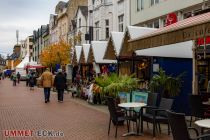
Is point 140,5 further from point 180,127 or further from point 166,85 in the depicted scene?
point 180,127

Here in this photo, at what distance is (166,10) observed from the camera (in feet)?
74.5

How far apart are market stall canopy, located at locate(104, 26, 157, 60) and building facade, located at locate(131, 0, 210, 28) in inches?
142

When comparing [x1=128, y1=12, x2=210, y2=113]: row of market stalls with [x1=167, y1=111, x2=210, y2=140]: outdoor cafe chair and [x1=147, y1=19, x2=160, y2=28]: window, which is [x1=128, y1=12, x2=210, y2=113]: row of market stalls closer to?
[x1=167, y1=111, x2=210, y2=140]: outdoor cafe chair

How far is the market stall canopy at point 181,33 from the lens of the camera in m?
7.72

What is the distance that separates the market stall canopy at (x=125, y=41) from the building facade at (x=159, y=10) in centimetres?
359

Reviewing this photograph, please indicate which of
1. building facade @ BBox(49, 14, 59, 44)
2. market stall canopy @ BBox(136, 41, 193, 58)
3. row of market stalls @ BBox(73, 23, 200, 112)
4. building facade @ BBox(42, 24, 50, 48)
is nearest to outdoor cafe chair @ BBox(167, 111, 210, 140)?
row of market stalls @ BBox(73, 23, 200, 112)

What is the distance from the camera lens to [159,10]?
2356 centimetres

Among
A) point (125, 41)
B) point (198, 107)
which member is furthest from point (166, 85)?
point (125, 41)

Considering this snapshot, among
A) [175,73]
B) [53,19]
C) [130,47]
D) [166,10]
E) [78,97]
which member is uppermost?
[53,19]

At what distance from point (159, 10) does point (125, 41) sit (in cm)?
671

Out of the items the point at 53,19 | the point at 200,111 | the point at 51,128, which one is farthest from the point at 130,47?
the point at 53,19

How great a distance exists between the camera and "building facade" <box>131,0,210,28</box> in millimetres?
20047

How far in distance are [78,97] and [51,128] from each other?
12828mm

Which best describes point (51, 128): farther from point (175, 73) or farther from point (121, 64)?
point (121, 64)
